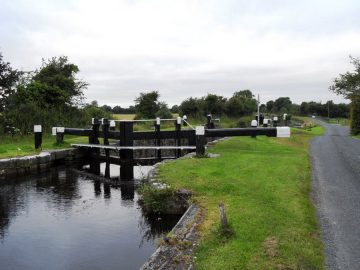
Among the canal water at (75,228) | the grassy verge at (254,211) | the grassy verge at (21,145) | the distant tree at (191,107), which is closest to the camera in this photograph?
the grassy verge at (254,211)

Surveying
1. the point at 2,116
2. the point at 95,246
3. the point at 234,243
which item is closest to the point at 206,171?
the point at 95,246

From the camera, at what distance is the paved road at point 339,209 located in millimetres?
4258

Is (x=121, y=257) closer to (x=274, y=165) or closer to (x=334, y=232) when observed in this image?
(x=334, y=232)

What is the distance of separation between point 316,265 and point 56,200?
607 cm

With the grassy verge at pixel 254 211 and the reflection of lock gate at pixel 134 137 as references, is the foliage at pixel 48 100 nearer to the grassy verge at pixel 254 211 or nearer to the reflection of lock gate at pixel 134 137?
the reflection of lock gate at pixel 134 137

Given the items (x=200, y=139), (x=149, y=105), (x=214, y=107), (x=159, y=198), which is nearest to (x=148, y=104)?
(x=149, y=105)

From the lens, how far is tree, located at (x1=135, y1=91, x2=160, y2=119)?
3447 centimetres

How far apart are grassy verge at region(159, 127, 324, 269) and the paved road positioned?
16 centimetres

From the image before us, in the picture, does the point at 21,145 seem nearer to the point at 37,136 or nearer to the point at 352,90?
the point at 37,136

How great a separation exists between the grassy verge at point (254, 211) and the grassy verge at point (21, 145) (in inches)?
242

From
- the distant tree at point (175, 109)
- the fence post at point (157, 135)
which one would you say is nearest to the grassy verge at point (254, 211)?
the fence post at point (157, 135)

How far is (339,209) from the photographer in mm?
6074

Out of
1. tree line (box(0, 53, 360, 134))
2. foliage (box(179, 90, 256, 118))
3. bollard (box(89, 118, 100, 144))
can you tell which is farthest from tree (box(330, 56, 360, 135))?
bollard (box(89, 118, 100, 144))

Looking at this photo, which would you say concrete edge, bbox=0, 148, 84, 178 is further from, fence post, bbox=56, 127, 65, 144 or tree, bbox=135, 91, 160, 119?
tree, bbox=135, 91, 160, 119
